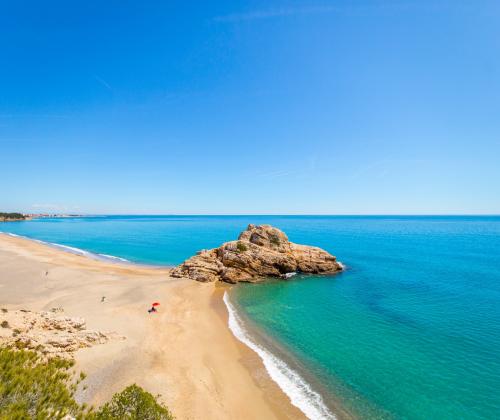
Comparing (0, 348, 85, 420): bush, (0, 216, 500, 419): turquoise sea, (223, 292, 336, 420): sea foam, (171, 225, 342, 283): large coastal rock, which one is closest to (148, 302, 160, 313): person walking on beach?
(0, 216, 500, 419): turquoise sea

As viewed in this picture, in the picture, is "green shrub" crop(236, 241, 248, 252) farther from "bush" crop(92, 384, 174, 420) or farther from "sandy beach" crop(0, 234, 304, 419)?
"bush" crop(92, 384, 174, 420)

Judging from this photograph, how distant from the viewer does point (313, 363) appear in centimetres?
2053

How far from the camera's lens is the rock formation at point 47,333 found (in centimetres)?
1675

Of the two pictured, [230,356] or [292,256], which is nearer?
[230,356]

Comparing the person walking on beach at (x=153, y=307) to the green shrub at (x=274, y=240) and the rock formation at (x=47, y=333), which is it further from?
the green shrub at (x=274, y=240)

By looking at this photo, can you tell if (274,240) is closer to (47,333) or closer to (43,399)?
(47,333)

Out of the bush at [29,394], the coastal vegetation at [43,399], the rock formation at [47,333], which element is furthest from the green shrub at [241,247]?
the bush at [29,394]

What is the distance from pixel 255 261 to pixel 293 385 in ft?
95.0

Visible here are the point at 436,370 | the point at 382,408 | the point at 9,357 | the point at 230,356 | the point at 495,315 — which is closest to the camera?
the point at 9,357

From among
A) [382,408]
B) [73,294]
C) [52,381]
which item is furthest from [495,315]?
[73,294]

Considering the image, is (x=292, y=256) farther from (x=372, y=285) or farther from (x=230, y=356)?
(x=230, y=356)

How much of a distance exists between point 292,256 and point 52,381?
141 feet

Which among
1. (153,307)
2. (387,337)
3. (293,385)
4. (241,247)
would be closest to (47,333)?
(153,307)

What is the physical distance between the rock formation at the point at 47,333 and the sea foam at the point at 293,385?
11944 millimetres
